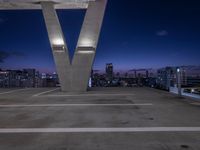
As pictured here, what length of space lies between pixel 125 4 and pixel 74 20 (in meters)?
4.93

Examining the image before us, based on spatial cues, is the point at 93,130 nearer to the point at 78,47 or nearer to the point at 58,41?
the point at 78,47

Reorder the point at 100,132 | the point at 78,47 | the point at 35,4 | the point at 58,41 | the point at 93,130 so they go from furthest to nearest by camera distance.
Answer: the point at 35,4, the point at 58,41, the point at 78,47, the point at 93,130, the point at 100,132

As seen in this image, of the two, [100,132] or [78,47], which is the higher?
[78,47]

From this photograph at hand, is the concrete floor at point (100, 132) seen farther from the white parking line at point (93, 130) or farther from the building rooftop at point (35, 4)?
the building rooftop at point (35, 4)

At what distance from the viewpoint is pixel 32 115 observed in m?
5.51

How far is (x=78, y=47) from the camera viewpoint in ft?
42.7

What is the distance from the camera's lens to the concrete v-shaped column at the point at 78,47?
12.9 metres

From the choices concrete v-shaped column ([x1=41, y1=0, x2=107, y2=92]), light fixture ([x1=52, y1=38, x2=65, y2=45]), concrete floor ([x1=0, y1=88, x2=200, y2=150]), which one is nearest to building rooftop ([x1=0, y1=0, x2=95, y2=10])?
concrete v-shaped column ([x1=41, y1=0, x2=107, y2=92])

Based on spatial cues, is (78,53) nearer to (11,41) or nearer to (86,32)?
(86,32)

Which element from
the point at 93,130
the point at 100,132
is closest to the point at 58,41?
the point at 93,130

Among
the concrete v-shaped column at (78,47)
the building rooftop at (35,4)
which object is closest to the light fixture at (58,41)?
the concrete v-shaped column at (78,47)

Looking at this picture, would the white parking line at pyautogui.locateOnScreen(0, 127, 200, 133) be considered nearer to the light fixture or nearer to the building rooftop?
the light fixture

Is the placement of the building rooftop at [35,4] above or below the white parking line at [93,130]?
above

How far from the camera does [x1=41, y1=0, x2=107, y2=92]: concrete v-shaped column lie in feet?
42.4
